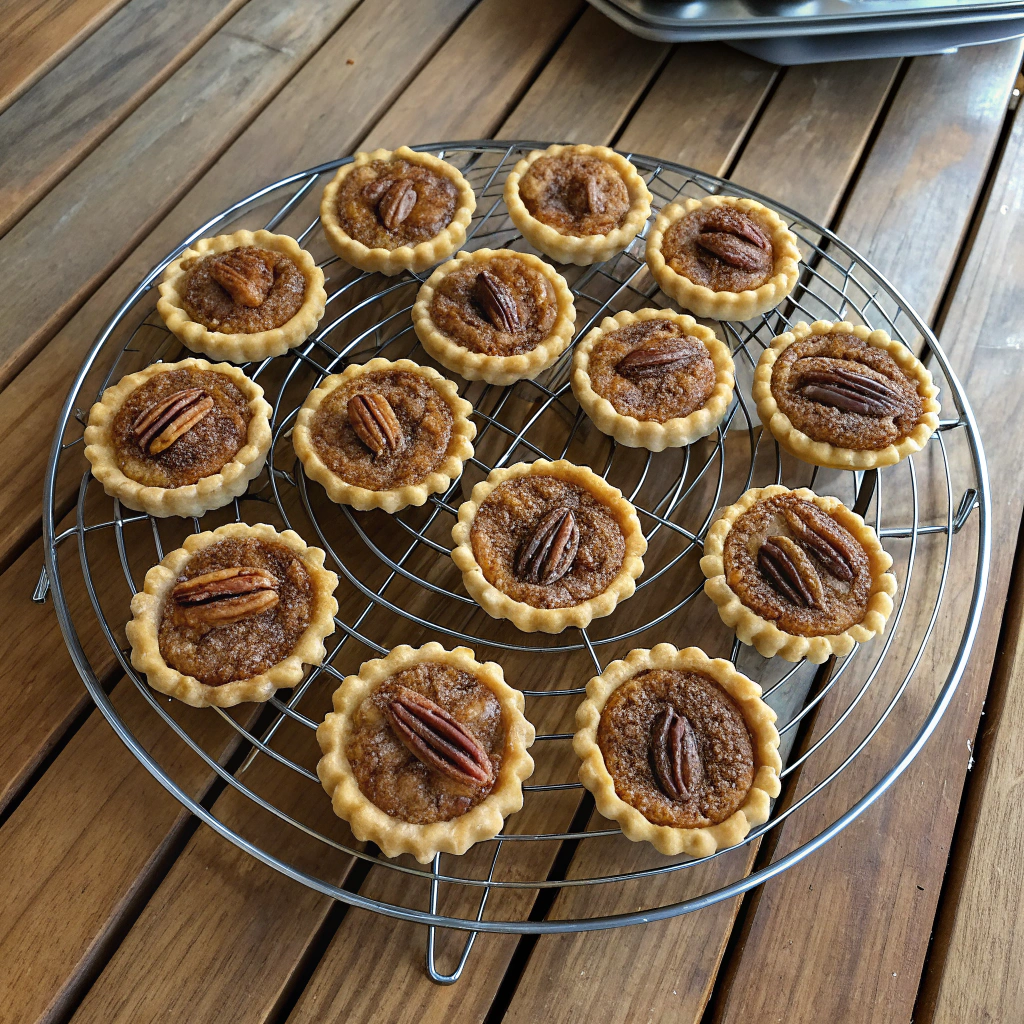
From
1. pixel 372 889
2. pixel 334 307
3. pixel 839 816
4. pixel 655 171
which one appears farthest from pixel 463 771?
pixel 655 171

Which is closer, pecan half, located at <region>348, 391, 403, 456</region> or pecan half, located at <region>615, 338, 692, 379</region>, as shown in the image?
pecan half, located at <region>348, 391, 403, 456</region>

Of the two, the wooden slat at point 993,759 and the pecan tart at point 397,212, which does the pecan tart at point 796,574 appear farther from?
the pecan tart at point 397,212

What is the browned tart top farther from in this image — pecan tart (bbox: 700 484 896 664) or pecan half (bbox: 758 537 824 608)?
pecan half (bbox: 758 537 824 608)

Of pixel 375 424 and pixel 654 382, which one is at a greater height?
pixel 654 382

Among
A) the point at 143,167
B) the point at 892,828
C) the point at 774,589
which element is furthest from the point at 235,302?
the point at 892,828

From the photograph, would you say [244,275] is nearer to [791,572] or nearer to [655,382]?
[655,382]

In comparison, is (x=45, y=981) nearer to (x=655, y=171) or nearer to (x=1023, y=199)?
(x=655, y=171)

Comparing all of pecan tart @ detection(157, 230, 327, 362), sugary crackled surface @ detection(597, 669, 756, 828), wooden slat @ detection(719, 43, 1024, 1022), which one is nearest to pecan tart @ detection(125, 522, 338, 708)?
pecan tart @ detection(157, 230, 327, 362)
